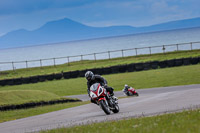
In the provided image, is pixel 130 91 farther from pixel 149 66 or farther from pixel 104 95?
pixel 149 66

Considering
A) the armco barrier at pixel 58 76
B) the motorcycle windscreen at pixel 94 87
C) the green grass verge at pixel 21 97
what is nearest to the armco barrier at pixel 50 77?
the armco barrier at pixel 58 76

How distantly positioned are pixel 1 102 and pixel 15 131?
9.19 m

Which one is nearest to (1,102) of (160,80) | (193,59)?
(160,80)

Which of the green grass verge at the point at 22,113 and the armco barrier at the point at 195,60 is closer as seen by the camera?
the green grass verge at the point at 22,113

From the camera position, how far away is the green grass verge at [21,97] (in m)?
21.9

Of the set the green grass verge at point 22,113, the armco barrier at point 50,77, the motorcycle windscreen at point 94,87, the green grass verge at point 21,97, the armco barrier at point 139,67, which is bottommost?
the green grass verge at point 22,113

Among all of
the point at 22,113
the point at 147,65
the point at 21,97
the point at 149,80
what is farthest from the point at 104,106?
the point at 147,65

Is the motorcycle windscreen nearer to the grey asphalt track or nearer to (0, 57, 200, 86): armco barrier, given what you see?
the grey asphalt track

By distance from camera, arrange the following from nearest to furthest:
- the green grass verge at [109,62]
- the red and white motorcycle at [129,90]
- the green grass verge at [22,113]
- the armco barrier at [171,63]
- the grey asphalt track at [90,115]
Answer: the grey asphalt track at [90,115], the green grass verge at [22,113], the red and white motorcycle at [129,90], the armco barrier at [171,63], the green grass verge at [109,62]

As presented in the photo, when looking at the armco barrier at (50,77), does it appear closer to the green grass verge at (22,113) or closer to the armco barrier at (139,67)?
the armco barrier at (139,67)

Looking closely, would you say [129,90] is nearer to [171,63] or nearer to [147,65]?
[147,65]

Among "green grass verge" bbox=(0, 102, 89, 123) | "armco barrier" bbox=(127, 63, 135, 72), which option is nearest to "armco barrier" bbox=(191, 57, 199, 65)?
"armco barrier" bbox=(127, 63, 135, 72)

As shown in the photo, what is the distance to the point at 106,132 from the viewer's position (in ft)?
29.3

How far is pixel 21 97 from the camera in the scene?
23062mm
